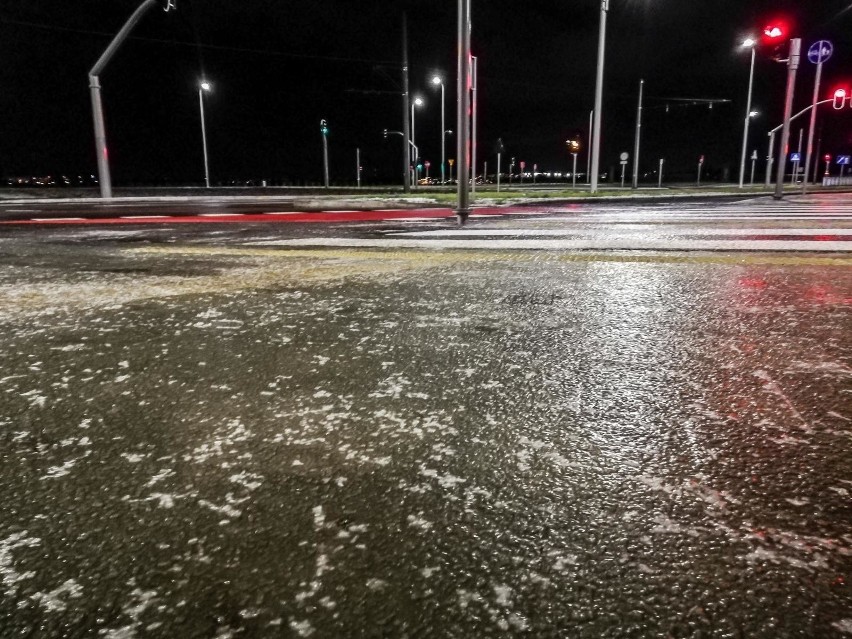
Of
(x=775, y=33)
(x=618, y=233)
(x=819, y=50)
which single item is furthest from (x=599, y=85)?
(x=618, y=233)

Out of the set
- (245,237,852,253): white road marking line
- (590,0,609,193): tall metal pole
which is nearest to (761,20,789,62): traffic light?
(590,0,609,193): tall metal pole

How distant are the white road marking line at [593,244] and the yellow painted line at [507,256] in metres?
0.37

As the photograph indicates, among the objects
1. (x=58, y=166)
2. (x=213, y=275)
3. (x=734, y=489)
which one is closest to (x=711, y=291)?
(x=734, y=489)

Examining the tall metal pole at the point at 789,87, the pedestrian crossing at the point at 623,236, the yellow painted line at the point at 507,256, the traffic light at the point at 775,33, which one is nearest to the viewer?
the yellow painted line at the point at 507,256

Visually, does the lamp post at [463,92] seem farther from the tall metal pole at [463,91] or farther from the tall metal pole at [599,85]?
the tall metal pole at [599,85]

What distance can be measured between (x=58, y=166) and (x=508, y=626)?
72.0m

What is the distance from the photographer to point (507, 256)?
221 inches

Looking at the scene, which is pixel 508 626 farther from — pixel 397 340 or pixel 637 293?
pixel 637 293

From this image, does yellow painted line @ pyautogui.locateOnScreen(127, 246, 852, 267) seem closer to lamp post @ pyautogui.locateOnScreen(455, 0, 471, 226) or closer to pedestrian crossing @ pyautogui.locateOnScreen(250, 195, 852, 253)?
pedestrian crossing @ pyautogui.locateOnScreen(250, 195, 852, 253)

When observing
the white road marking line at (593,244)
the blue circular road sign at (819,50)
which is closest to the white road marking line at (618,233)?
the white road marking line at (593,244)

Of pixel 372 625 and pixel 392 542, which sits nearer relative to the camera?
pixel 372 625

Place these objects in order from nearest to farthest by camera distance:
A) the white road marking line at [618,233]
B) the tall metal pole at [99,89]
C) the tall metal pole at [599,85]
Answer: the white road marking line at [618,233] < the tall metal pole at [99,89] < the tall metal pole at [599,85]

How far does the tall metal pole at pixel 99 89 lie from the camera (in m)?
18.3

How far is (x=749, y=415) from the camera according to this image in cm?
183
